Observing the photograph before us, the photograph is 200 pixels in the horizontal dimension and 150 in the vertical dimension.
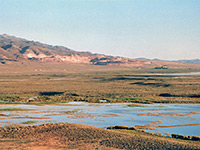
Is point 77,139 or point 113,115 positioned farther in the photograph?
point 113,115

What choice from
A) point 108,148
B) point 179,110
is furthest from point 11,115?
point 179,110

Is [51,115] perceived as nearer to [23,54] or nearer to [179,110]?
[179,110]

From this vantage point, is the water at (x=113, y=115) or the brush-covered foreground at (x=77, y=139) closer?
the brush-covered foreground at (x=77, y=139)

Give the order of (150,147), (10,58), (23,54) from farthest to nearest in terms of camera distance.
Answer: (23,54) < (10,58) < (150,147)

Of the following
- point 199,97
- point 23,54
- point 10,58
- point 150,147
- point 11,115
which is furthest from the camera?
point 23,54
